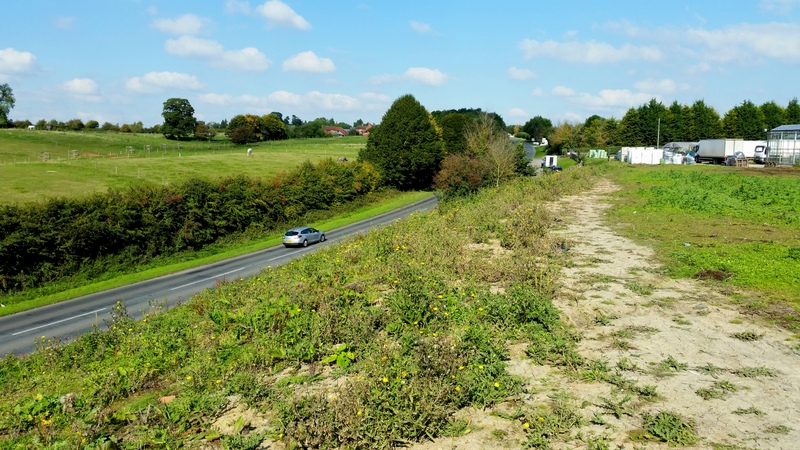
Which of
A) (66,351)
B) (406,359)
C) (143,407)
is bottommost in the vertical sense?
(66,351)

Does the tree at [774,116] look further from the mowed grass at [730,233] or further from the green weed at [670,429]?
the green weed at [670,429]

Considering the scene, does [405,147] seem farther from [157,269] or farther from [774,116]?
[774,116]

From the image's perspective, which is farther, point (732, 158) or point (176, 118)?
point (176, 118)

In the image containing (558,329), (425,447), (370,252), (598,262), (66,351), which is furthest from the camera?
(370,252)

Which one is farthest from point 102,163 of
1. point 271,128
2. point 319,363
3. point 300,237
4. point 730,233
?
point 271,128

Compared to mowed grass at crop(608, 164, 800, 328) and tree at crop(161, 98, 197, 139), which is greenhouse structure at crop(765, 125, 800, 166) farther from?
tree at crop(161, 98, 197, 139)

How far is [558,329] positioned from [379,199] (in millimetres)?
53741

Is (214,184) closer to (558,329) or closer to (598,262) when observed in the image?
(598,262)

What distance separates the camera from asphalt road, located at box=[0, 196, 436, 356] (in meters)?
20.0

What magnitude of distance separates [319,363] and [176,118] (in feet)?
342

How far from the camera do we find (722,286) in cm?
1125

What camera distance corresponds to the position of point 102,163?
5575cm

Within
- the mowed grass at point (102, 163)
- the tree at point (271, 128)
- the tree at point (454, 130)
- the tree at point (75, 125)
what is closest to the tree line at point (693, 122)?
the tree at point (454, 130)

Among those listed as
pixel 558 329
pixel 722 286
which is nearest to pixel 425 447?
pixel 558 329
